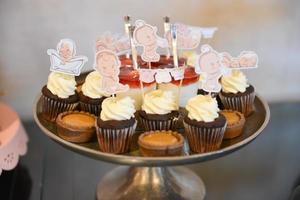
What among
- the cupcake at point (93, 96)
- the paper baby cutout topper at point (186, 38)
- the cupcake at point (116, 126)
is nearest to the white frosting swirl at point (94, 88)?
the cupcake at point (93, 96)

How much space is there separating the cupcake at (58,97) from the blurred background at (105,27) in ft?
1.09

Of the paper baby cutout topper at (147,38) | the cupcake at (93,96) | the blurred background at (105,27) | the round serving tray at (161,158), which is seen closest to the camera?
the round serving tray at (161,158)

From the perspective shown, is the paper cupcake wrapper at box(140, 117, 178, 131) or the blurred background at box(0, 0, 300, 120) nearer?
the paper cupcake wrapper at box(140, 117, 178, 131)

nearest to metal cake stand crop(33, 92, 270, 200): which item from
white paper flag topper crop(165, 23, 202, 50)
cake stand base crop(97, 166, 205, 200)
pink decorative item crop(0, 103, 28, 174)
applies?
cake stand base crop(97, 166, 205, 200)

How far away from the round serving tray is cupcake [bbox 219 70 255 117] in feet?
0.09

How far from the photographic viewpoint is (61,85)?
48.9 inches

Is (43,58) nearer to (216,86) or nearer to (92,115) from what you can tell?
(92,115)

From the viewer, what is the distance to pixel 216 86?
114 cm

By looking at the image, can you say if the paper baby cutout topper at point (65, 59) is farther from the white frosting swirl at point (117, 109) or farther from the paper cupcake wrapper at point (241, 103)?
the paper cupcake wrapper at point (241, 103)

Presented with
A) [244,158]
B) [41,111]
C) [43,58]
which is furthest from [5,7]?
[244,158]

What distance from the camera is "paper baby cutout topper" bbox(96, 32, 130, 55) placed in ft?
4.19

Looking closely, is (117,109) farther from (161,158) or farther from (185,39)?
(185,39)

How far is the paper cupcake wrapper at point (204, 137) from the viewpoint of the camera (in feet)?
3.67

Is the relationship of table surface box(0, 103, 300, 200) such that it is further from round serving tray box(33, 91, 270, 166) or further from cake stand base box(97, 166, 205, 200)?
round serving tray box(33, 91, 270, 166)
